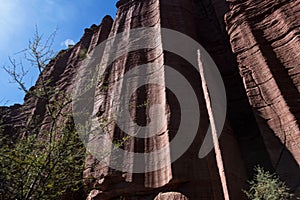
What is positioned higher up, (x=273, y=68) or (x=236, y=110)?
(x=236, y=110)

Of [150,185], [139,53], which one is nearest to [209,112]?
[150,185]

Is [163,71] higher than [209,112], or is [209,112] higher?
[163,71]

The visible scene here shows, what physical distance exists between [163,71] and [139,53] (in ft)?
9.44

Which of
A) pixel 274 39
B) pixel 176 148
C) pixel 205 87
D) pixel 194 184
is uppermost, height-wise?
pixel 274 39

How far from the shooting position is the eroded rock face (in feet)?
24.2

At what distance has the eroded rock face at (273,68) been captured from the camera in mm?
7383

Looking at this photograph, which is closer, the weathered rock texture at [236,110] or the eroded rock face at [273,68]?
the eroded rock face at [273,68]

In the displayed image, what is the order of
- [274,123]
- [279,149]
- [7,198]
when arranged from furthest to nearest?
[274,123] < [279,149] < [7,198]

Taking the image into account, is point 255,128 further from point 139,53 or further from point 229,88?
point 139,53

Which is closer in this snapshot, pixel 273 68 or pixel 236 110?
pixel 273 68

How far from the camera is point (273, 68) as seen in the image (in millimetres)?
8742

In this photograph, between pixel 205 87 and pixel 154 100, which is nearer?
pixel 205 87

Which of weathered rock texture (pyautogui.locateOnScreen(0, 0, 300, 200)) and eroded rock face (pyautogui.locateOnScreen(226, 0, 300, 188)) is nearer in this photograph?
eroded rock face (pyautogui.locateOnScreen(226, 0, 300, 188))

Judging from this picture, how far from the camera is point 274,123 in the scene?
7.95 metres
